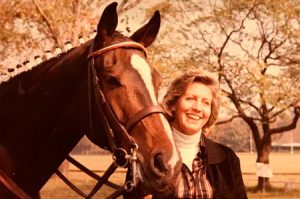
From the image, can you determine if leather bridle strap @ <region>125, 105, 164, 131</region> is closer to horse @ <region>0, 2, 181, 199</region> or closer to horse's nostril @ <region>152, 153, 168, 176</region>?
horse @ <region>0, 2, 181, 199</region>

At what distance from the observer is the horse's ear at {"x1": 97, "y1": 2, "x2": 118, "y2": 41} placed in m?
3.36

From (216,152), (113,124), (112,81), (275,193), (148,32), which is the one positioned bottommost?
(275,193)

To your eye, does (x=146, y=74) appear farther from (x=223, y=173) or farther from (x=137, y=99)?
(x=223, y=173)

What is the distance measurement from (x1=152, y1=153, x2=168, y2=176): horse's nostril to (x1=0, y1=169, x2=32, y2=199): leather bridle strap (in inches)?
37.8

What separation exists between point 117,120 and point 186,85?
667 millimetres

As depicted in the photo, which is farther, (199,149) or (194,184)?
(199,149)

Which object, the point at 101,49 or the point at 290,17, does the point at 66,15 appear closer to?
the point at 290,17

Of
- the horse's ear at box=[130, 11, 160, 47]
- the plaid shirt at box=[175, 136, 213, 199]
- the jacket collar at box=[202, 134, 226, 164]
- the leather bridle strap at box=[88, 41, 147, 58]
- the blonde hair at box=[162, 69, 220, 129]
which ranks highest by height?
the horse's ear at box=[130, 11, 160, 47]

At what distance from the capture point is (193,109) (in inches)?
141

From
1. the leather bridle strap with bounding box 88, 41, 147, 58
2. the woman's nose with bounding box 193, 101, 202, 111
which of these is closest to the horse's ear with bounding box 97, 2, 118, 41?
the leather bridle strap with bounding box 88, 41, 147, 58

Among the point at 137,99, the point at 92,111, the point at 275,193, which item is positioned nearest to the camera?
the point at 137,99

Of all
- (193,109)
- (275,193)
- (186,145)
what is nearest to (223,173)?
(186,145)

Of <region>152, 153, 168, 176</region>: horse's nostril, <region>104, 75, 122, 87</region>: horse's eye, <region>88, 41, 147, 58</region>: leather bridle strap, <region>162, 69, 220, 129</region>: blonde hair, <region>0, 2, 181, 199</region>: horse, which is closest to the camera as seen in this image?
<region>152, 153, 168, 176</region>: horse's nostril

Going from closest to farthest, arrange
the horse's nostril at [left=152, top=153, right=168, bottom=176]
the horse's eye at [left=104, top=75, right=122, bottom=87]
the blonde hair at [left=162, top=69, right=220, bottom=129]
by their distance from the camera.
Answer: the horse's nostril at [left=152, top=153, right=168, bottom=176]
the horse's eye at [left=104, top=75, right=122, bottom=87]
the blonde hair at [left=162, top=69, right=220, bottom=129]
